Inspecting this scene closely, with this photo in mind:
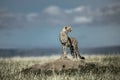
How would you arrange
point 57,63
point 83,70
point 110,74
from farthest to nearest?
point 57,63 → point 83,70 → point 110,74

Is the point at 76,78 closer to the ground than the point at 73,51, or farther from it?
closer to the ground

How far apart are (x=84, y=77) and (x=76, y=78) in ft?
1.06

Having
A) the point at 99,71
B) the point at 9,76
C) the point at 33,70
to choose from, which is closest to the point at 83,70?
the point at 99,71

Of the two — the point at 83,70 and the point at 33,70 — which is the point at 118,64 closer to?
the point at 83,70

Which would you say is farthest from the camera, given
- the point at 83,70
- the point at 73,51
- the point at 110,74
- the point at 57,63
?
the point at 73,51

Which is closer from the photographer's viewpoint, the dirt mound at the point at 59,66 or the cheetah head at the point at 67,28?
the dirt mound at the point at 59,66

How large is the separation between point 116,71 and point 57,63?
3009 millimetres

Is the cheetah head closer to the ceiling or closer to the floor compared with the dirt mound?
closer to the ceiling

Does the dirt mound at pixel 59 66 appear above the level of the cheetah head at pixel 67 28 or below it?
below

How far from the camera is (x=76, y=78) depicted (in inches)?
660

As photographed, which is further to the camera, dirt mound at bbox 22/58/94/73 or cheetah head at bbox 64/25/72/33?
cheetah head at bbox 64/25/72/33

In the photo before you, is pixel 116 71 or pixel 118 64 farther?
pixel 118 64

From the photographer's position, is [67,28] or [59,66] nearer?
[59,66]

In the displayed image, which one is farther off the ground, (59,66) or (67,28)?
(67,28)
